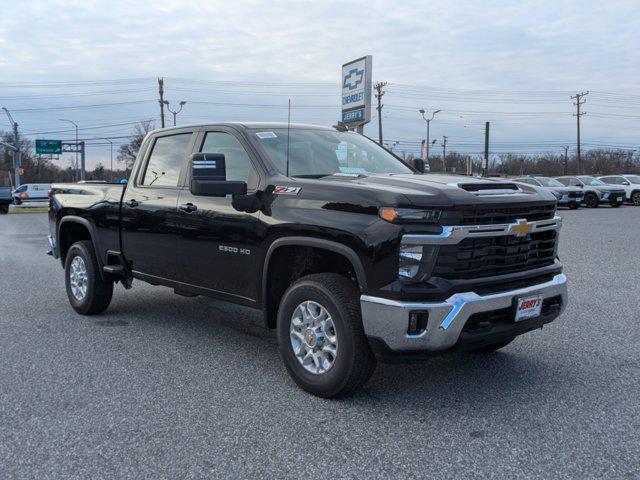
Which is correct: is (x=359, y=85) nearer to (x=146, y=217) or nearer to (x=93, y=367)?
(x=146, y=217)

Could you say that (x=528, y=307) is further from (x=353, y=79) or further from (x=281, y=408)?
(x=353, y=79)

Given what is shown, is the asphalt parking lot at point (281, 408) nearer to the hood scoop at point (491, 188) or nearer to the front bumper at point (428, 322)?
the front bumper at point (428, 322)

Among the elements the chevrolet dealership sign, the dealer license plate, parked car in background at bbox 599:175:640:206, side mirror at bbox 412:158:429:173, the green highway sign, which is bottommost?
the dealer license plate

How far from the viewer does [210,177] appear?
434 cm

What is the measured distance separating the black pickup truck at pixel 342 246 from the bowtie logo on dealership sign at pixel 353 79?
14871 millimetres

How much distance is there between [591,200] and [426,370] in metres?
31.2

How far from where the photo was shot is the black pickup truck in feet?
11.9

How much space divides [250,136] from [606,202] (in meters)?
31.9

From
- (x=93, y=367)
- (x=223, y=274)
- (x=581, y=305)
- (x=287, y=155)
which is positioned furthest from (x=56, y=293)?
(x=581, y=305)

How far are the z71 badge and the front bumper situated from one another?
0.99 meters

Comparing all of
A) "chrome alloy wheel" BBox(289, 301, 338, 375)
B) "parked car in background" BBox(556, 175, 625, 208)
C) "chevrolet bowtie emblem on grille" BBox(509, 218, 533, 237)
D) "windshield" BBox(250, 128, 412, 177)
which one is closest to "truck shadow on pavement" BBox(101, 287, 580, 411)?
"chrome alloy wheel" BBox(289, 301, 338, 375)

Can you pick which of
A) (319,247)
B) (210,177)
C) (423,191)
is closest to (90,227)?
(210,177)

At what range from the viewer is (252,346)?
17.7 feet

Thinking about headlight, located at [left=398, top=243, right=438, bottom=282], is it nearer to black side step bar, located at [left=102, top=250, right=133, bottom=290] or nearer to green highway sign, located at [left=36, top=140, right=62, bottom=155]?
black side step bar, located at [left=102, top=250, right=133, bottom=290]
